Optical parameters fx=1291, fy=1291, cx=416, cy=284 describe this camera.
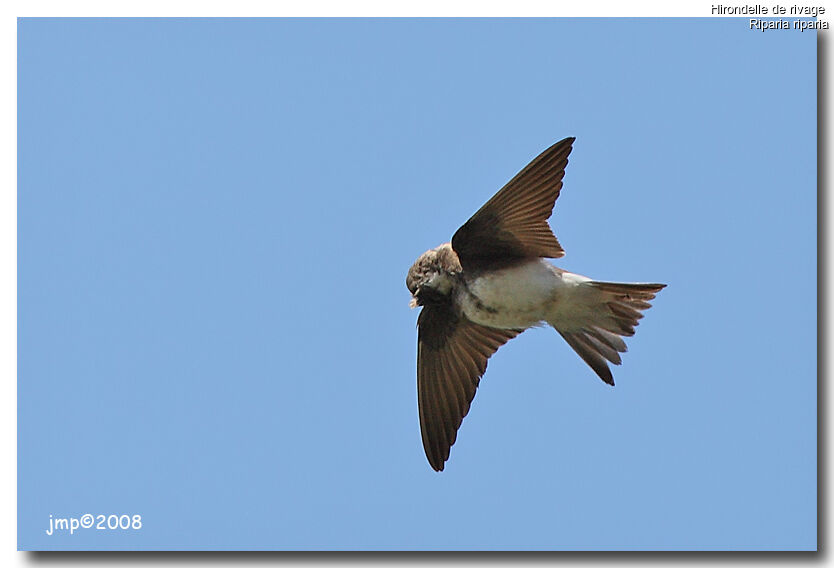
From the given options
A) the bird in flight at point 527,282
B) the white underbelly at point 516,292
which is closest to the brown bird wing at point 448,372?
the bird in flight at point 527,282

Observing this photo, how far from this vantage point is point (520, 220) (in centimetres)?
446

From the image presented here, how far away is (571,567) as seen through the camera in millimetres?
4273

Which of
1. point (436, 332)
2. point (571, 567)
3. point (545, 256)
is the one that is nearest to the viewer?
point (571, 567)

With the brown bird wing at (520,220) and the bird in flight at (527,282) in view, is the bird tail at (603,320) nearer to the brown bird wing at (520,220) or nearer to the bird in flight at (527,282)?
the bird in flight at (527,282)

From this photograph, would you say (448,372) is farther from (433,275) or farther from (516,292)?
(516,292)

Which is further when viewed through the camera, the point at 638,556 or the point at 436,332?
the point at 436,332

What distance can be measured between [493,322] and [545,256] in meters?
0.31

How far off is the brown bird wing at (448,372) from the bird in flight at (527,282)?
0.18 meters

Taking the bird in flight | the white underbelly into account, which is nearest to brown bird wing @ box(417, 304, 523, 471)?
the bird in flight

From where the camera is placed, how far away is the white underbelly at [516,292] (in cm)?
451

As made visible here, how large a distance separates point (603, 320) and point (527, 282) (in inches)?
12.4
